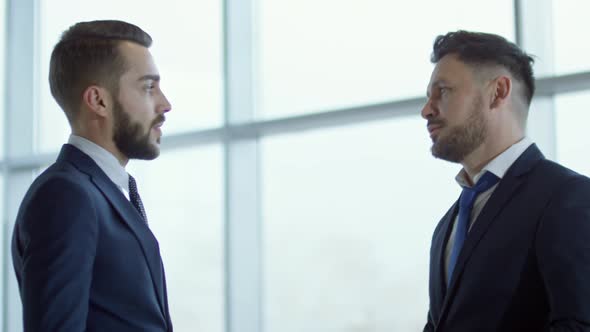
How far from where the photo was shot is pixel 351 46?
12.8 feet

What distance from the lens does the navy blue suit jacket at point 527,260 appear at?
1.99 m

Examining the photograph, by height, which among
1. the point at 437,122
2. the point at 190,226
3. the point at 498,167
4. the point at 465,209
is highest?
the point at 437,122

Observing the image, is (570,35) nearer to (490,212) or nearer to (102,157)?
(490,212)

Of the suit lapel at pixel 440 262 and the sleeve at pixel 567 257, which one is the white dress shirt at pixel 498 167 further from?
the sleeve at pixel 567 257

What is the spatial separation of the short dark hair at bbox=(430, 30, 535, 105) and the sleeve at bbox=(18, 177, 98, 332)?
113 centimetres

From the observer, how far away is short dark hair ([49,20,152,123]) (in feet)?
7.67

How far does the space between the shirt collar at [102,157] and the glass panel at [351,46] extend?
1.65m

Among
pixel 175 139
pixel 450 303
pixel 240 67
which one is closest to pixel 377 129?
pixel 240 67

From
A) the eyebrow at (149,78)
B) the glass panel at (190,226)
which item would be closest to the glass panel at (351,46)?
the glass panel at (190,226)

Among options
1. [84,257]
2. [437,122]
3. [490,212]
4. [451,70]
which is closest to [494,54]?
[451,70]

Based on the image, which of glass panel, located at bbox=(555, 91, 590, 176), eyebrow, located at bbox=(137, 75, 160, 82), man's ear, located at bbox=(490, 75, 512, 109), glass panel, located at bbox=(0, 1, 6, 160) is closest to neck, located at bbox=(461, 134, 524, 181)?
man's ear, located at bbox=(490, 75, 512, 109)

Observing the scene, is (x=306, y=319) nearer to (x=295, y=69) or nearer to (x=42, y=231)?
(x=295, y=69)

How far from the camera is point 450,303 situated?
2197 mm

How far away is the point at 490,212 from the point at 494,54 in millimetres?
507
